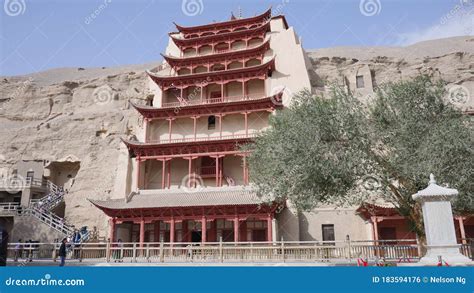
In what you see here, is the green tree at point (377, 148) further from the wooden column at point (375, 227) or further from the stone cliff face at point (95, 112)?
the stone cliff face at point (95, 112)

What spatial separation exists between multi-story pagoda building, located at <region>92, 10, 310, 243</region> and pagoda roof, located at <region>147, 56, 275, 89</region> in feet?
0.29

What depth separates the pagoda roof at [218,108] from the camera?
93.8 ft

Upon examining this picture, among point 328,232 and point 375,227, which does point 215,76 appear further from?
point 375,227

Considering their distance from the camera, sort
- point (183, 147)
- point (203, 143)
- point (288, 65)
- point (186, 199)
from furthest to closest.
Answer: point (288, 65)
point (183, 147)
point (203, 143)
point (186, 199)

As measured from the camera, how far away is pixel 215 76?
104 ft

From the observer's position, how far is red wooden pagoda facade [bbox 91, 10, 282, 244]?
955 inches

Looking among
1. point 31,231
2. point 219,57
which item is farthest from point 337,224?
point 31,231

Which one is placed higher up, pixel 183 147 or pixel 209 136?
pixel 209 136

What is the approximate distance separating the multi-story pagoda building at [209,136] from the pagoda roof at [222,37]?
99 mm

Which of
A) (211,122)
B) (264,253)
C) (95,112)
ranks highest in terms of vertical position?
(95,112)

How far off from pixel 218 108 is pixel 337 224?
1309cm

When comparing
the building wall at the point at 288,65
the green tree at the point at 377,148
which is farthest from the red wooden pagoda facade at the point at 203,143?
the green tree at the point at 377,148

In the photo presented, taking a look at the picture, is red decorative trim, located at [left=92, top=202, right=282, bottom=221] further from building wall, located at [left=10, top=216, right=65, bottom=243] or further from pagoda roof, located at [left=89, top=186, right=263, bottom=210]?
building wall, located at [left=10, top=216, right=65, bottom=243]

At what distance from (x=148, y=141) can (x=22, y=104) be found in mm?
22644
